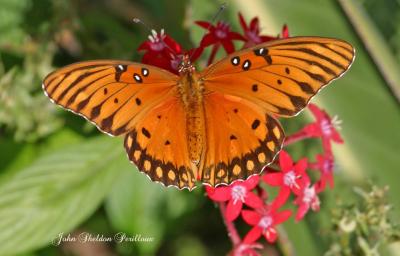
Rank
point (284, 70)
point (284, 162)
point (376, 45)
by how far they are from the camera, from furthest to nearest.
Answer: point (376, 45) → point (284, 162) → point (284, 70)

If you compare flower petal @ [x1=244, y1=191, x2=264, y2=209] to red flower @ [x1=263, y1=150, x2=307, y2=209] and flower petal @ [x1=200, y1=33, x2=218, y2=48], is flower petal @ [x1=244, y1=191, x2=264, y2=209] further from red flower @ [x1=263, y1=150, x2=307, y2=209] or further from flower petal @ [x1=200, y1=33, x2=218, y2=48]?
flower petal @ [x1=200, y1=33, x2=218, y2=48]

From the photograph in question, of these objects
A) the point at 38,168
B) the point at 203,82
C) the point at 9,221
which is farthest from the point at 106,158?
the point at 203,82

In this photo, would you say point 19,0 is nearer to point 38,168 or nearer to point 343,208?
point 38,168

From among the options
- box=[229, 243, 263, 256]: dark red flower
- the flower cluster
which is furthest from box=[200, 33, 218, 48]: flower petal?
box=[229, 243, 263, 256]: dark red flower

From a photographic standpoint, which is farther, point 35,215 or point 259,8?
point 259,8

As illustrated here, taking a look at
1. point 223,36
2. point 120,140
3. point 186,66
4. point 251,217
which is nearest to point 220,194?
point 251,217

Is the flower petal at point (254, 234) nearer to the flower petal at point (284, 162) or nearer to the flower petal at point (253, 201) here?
the flower petal at point (253, 201)

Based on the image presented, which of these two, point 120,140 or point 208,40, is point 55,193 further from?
point 208,40
